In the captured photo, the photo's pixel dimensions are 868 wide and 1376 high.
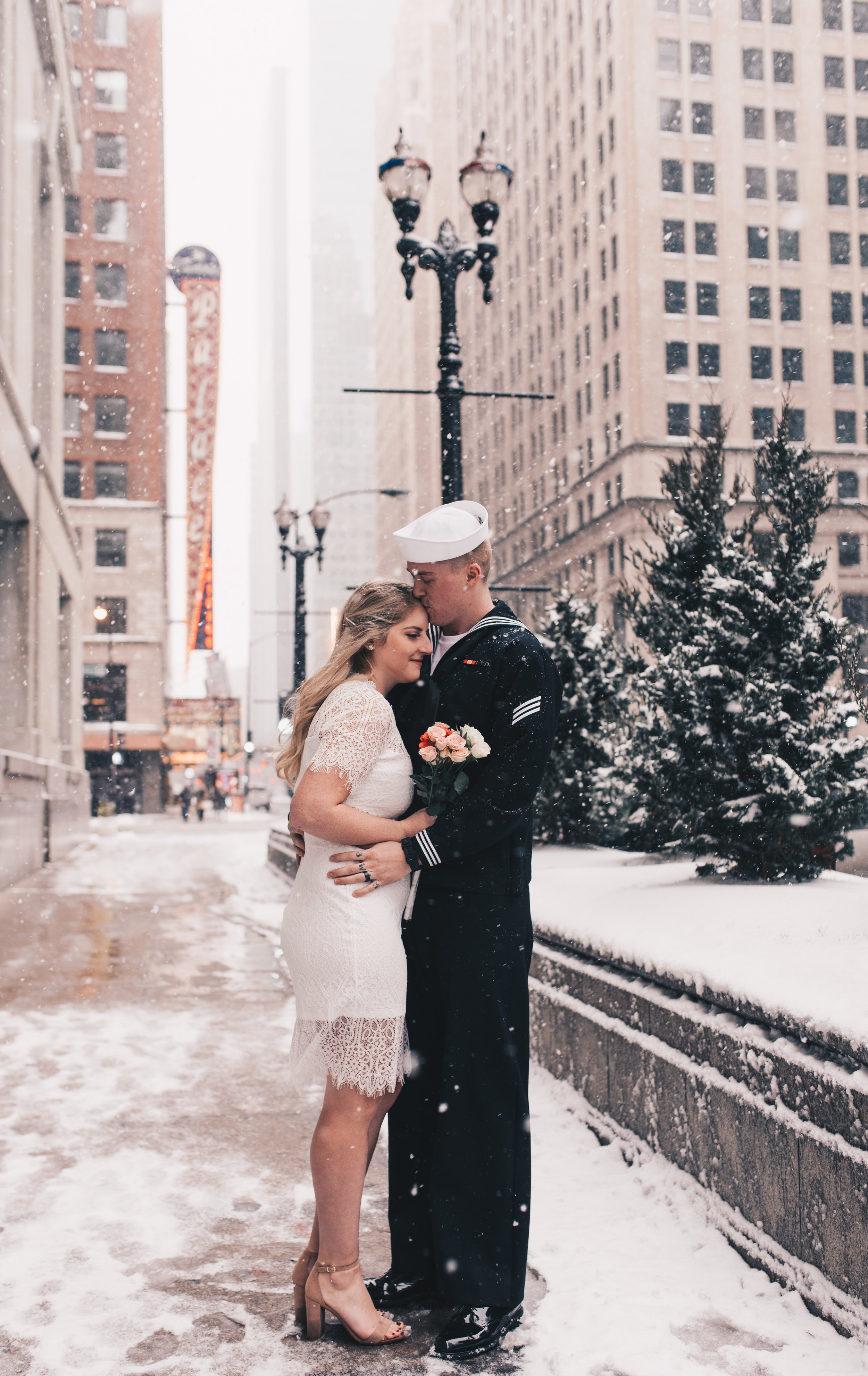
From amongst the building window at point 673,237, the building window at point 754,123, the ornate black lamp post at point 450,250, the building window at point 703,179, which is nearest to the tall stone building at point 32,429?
the ornate black lamp post at point 450,250

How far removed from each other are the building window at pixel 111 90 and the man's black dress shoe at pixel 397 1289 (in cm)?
6193

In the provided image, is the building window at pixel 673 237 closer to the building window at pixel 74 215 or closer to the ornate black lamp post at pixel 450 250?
the building window at pixel 74 215

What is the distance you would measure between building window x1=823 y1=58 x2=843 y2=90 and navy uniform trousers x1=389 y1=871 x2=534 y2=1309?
70.9m

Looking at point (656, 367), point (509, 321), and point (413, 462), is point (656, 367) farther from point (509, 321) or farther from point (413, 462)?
point (413, 462)

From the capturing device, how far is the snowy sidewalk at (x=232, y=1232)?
3289mm

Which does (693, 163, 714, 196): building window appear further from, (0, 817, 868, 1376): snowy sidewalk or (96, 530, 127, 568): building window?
(0, 817, 868, 1376): snowy sidewalk

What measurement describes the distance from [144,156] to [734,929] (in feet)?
197

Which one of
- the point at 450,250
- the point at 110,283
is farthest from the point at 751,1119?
the point at 110,283

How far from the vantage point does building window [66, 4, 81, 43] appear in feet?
177

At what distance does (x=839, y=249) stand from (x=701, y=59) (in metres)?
12.4

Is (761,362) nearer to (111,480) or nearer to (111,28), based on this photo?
(111,480)

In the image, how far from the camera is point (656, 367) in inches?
2301

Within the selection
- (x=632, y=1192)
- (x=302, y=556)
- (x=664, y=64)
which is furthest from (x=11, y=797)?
(x=664, y=64)

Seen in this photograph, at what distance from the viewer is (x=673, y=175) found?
196 feet
